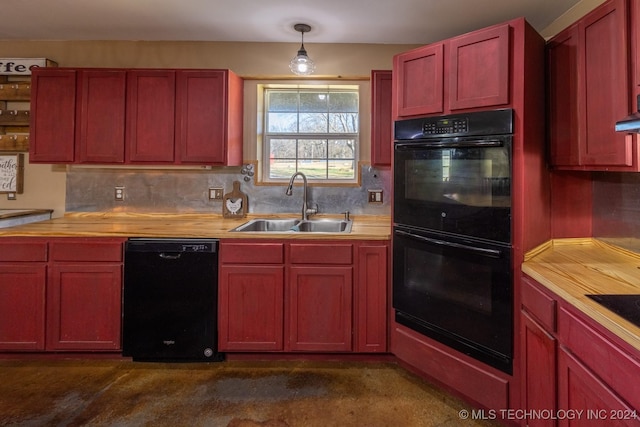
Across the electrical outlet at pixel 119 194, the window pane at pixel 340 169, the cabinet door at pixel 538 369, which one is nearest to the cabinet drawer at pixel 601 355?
the cabinet door at pixel 538 369

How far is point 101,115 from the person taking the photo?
262cm

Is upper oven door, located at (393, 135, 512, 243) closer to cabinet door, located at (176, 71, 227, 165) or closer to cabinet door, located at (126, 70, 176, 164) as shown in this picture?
cabinet door, located at (176, 71, 227, 165)

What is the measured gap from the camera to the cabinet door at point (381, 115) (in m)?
2.60

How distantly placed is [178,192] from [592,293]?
2.79 meters

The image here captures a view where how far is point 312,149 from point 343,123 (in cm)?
35

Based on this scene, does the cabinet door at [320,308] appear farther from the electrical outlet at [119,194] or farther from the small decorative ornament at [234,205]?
the electrical outlet at [119,194]

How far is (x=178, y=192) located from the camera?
297 centimetres

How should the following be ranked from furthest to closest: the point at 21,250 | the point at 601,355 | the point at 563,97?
the point at 21,250 < the point at 563,97 < the point at 601,355

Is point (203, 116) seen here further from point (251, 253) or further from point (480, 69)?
point (480, 69)

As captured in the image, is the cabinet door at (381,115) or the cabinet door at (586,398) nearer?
the cabinet door at (586,398)

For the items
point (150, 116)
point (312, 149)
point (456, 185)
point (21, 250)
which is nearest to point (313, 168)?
point (312, 149)

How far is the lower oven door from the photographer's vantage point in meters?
1.75

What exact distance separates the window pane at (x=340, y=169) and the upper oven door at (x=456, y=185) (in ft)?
2.95

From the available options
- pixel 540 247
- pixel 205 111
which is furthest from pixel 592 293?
pixel 205 111
